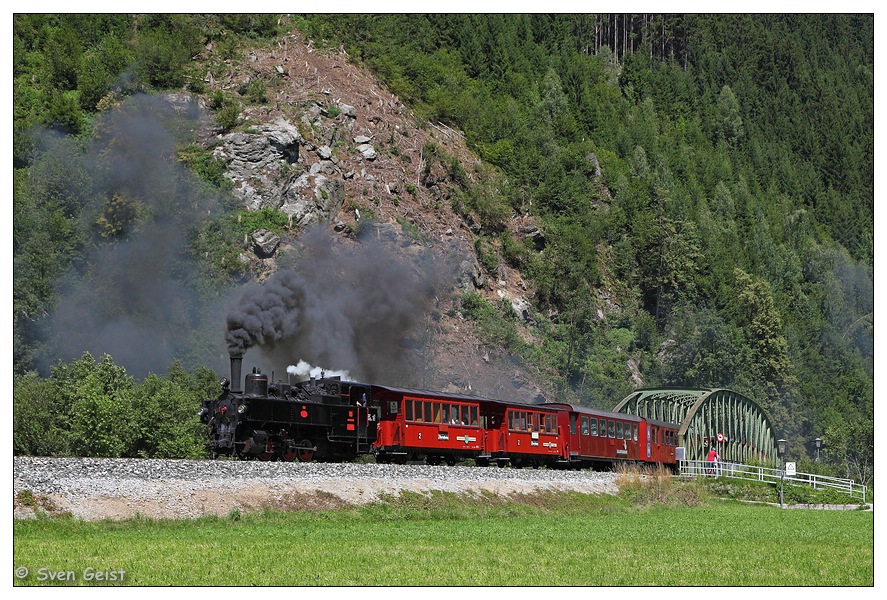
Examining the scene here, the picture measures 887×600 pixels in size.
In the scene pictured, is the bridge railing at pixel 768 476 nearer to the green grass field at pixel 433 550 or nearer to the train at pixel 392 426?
the train at pixel 392 426

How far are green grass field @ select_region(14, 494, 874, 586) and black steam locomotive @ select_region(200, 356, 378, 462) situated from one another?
184 inches

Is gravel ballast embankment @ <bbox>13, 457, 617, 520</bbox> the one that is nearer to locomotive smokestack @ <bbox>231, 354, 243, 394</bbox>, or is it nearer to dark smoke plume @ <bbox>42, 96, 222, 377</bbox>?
locomotive smokestack @ <bbox>231, 354, 243, 394</bbox>

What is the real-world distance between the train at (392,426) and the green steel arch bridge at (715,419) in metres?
18.8

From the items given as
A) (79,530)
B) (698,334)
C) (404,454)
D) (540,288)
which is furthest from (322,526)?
(698,334)

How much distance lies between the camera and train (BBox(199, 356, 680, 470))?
95.6 feet

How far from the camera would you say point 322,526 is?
2341cm

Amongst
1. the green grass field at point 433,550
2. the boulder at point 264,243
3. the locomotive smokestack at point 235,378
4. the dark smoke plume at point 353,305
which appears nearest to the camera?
the green grass field at point 433,550

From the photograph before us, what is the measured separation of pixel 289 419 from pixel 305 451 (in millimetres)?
2045

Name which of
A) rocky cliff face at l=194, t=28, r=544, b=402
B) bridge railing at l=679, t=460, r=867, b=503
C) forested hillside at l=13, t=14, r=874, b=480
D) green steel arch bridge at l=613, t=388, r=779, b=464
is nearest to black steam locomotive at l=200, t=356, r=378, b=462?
bridge railing at l=679, t=460, r=867, b=503

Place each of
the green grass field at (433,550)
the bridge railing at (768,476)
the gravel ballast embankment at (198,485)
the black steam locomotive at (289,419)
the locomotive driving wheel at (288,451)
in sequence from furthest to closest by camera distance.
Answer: the bridge railing at (768,476)
the locomotive driving wheel at (288,451)
the black steam locomotive at (289,419)
the gravel ballast embankment at (198,485)
the green grass field at (433,550)

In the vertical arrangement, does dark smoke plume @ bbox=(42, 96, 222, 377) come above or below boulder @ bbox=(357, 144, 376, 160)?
below

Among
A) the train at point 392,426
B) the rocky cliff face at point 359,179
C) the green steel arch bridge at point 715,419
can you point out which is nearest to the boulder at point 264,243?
the rocky cliff face at point 359,179

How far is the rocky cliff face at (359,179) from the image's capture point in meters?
73.4

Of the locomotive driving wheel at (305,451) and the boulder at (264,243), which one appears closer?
the locomotive driving wheel at (305,451)
